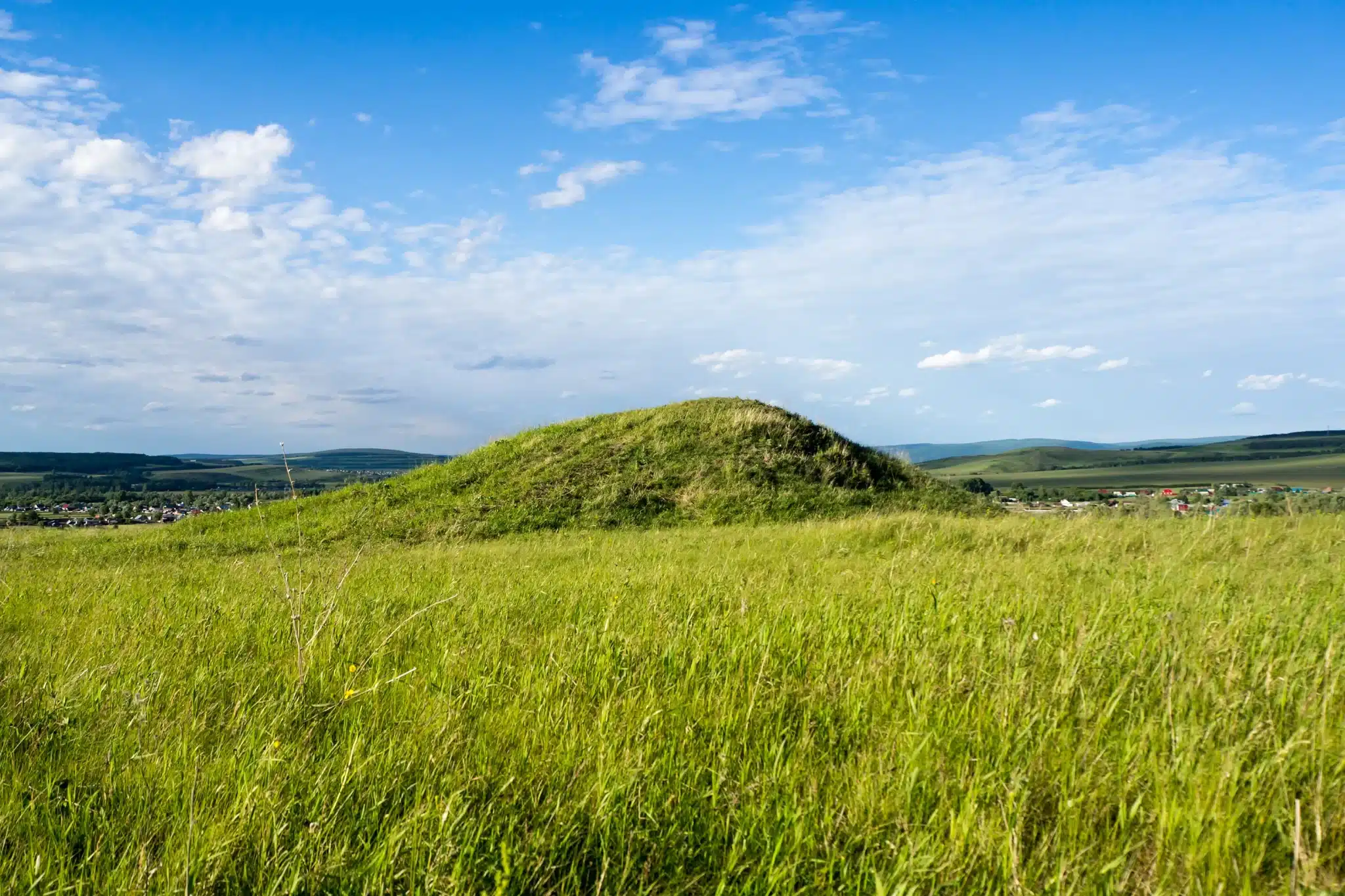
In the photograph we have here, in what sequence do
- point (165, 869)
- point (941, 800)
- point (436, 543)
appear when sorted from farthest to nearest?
1. point (436, 543)
2. point (941, 800)
3. point (165, 869)

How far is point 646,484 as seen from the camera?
20.2 m

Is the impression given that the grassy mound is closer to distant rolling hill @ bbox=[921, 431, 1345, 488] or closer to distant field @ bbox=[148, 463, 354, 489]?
distant rolling hill @ bbox=[921, 431, 1345, 488]

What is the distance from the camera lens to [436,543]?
1510 cm

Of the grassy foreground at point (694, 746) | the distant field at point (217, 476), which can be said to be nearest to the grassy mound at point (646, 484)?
the grassy foreground at point (694, 746)

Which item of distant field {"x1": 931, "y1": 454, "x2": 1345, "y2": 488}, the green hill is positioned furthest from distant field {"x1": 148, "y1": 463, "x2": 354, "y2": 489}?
the green hill

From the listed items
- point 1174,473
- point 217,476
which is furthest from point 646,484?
point 217,476

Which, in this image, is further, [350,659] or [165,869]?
[350,659]

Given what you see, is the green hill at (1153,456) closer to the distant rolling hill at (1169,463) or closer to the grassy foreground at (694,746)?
the distant rolling hill at (1169,463)

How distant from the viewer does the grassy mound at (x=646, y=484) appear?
Result: 1856 cm

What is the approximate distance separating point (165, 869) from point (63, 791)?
2.76ft

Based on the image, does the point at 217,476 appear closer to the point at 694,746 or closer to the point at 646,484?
the point at 646,484

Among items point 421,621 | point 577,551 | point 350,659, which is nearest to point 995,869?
point 350,659

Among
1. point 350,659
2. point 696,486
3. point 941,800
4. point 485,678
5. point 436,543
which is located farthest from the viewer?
point 696,486

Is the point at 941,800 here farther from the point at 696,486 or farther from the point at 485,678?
the point at 696,486
